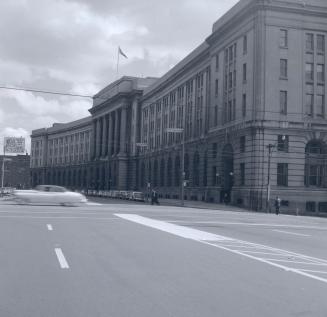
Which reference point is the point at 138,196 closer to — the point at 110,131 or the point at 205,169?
the point at 205,169

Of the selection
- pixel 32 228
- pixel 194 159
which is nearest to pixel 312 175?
pixel 194 159

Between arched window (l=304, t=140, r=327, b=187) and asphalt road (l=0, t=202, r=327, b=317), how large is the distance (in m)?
40.2

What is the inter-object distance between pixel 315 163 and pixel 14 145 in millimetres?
36642

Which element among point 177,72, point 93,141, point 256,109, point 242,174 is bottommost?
point 242,174

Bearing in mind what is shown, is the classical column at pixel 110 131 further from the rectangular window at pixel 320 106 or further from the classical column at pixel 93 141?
the rectangular window at pixel 320 106

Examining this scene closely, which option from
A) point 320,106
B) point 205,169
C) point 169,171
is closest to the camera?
point 320,106

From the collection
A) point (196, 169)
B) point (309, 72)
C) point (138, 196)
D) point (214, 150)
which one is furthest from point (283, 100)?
point (138, 196)

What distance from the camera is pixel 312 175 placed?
56.7 meters

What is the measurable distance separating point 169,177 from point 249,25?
32796mm

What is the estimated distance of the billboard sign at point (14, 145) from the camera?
6862 cm

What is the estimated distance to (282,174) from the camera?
55312 millimetres

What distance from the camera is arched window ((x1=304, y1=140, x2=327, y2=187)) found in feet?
184

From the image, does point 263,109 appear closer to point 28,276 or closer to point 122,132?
point 28,276

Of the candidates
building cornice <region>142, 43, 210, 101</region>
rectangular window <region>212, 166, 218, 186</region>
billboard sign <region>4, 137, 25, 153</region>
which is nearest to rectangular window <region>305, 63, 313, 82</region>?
rectangular window <region>212, 166, 218, 186</region>
